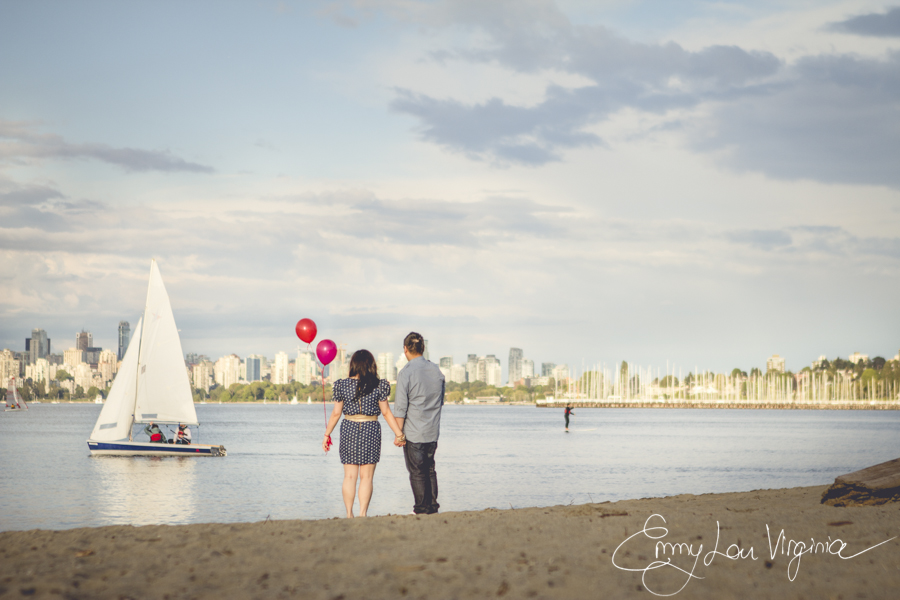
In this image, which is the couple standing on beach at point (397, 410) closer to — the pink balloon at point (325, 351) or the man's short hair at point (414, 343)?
the man's short hair at point (414, 343)

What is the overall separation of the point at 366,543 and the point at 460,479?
842 inches

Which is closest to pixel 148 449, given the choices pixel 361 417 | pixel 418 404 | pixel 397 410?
pixel 361 417

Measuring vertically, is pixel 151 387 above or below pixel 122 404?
above

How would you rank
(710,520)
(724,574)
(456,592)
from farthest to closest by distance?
(710,520)
(724,574)
(456,592)

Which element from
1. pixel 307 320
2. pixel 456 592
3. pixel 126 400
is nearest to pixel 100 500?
pixel 307 320

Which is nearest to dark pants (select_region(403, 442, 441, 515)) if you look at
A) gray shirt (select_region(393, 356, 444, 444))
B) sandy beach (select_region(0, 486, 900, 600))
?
gray shirt (select_region(393, 356, 444, 444))

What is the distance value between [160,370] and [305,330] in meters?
23.2

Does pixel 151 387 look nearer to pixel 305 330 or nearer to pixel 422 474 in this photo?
pixel 305 330

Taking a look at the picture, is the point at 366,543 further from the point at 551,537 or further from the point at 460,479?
the point at 460,479

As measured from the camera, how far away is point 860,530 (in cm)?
836

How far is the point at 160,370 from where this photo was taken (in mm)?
38438

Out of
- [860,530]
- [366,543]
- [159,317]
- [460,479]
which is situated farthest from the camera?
[159,317]

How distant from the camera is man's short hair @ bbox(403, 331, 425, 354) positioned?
962cm

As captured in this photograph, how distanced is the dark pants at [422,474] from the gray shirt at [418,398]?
0.40 feet
